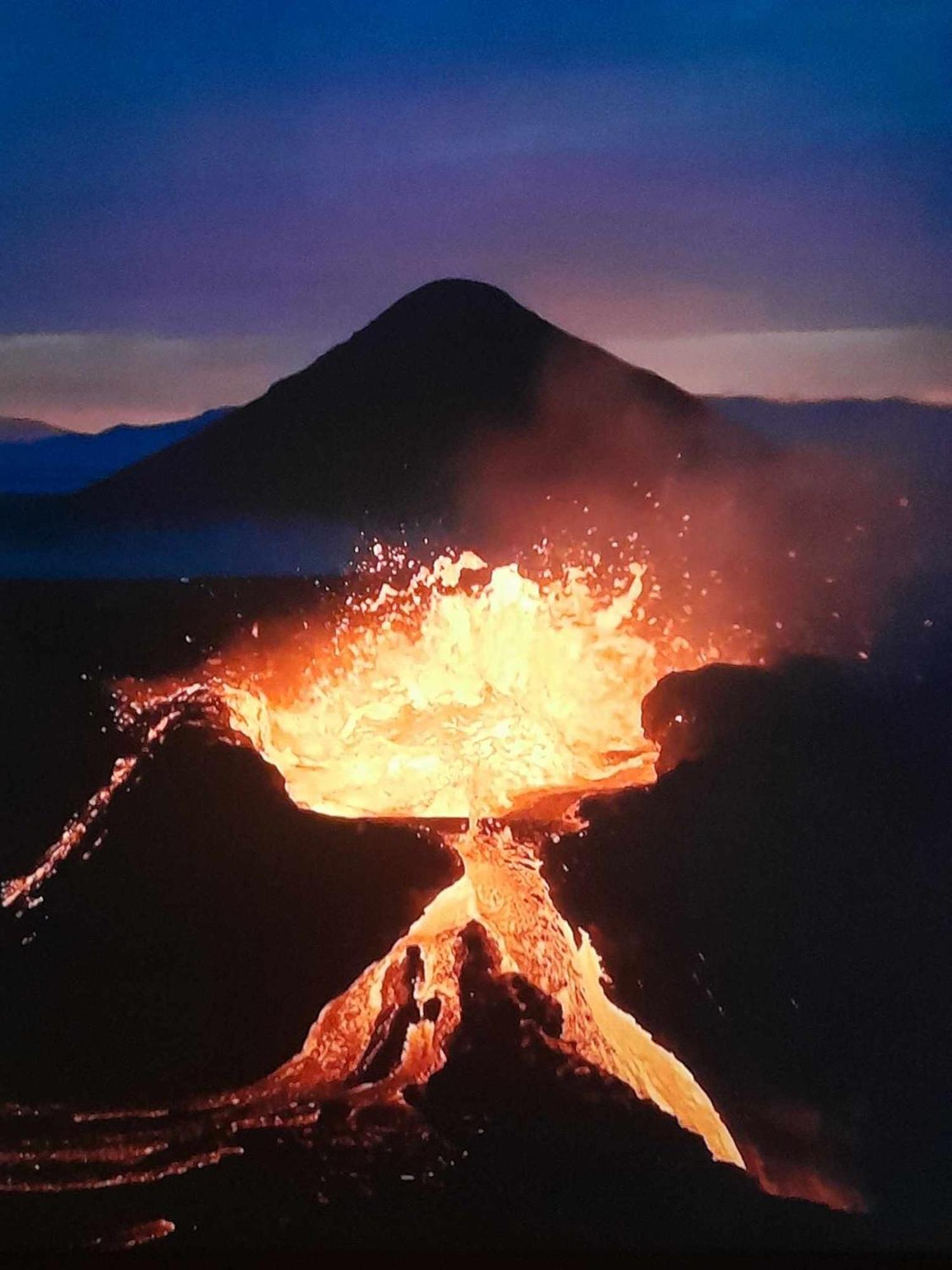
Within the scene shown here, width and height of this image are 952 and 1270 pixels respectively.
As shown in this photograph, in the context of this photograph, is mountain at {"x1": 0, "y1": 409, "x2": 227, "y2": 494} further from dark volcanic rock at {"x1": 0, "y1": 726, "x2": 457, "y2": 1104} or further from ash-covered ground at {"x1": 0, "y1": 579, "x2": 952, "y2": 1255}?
dark volcanic rock at {"x1": 0, "y1": 726, "x2": 457, "y2": 1104}

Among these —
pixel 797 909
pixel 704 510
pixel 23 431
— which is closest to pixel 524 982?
pixel 797 909

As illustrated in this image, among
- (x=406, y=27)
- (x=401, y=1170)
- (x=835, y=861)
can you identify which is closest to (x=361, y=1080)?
(x=401, y=1170)

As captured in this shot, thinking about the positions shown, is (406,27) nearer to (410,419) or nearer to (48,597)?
(410,419)

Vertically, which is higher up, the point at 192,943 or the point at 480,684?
the point at 480,684

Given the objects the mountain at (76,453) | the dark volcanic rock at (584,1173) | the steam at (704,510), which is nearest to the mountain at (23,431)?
the mountain at (76,453)

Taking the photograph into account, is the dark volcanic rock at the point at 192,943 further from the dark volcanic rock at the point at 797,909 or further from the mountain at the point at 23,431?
the mountain at the point at 23,431

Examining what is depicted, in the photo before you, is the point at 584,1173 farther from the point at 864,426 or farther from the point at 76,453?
the point at 76,453

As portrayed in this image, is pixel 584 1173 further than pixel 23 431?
No
